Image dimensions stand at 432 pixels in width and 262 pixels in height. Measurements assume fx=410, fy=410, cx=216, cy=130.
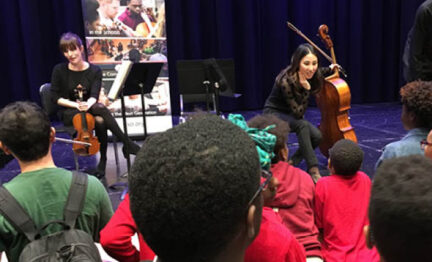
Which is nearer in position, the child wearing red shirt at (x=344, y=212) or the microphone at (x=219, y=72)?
the child wearing red shirt at (x=344, y=212)

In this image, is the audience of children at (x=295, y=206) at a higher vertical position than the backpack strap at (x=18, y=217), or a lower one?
lower

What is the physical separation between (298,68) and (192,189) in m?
2.98

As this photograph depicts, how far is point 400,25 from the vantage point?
7.29 meters

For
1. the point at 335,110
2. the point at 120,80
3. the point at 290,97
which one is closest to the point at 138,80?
the point at 120,80

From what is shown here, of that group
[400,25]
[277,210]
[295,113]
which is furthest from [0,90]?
[400,25]

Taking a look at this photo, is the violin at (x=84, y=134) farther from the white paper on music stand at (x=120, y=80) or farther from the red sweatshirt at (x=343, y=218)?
the red sweatshirt at (x=343, y=218)

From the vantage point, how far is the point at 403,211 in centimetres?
70

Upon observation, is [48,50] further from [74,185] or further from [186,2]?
[74,185]

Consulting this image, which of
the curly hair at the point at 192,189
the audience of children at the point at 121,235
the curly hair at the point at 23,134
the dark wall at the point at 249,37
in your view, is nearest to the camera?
the curly hair at the point at 192,189

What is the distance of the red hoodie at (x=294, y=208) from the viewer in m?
1.69

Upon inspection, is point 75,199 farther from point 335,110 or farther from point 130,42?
point 130,42

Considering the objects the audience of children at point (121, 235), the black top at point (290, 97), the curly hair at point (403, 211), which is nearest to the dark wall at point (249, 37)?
the black top at point (290, 97)

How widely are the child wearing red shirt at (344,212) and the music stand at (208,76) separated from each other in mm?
1903

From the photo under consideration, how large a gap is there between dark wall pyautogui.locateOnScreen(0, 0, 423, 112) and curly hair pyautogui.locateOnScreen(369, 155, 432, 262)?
605 centimetres
